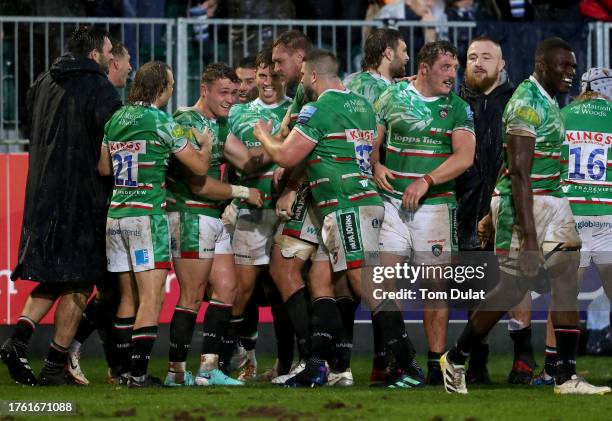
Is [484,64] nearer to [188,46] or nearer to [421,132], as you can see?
[421,132]

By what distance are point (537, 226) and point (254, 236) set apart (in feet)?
7.44

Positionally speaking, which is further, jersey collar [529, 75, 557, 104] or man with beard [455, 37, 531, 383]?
man with beard [455, 37, 531, 383]

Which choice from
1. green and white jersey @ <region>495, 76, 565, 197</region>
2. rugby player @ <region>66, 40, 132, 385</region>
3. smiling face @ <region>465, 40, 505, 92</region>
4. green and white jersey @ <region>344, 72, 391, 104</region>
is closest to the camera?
green and white jersey @ <region>495, 76, 565, 197</region>

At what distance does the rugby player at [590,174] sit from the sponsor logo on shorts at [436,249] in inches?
40.0

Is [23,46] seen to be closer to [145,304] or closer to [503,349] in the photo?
[145,304]

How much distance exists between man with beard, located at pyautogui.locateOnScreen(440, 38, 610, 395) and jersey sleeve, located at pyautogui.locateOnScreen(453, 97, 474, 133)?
58 cm

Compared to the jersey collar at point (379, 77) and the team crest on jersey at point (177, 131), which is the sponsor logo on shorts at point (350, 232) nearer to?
the team crest on jersey at point (177, 131)

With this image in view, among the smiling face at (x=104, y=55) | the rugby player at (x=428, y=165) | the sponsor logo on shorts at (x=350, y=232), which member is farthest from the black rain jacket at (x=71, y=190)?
the rugby player at (x=428, y=165)

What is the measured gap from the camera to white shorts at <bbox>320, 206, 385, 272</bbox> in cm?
962

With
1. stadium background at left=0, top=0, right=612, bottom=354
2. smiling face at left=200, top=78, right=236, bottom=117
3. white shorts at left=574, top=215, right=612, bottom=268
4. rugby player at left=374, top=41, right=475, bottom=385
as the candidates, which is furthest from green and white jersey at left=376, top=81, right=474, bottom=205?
stadium background at left=0, top=0, right=612, bottom=354

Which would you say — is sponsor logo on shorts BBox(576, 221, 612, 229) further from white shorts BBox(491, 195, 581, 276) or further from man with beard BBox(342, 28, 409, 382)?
man with beard BBox(342, 28, 409, 382)

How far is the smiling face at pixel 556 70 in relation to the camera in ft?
31.1

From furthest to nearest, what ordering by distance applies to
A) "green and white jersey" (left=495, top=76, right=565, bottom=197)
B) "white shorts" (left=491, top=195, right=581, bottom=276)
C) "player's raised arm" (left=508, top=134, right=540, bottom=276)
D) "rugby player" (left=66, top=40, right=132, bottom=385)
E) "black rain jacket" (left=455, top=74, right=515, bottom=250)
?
"black rain jacket" (left=455, top=74, right=515, bottom=250)
"rugby player" (left=66, top=40, right=132, bottom=385)
"white shorts" (left=491, top=195, right=581, bottom=276)
"green and white jersey" (left=495, top=76, right=565, bottom=197)
"player's raised arm" (left=508, top=134, right=540, bottom=276)

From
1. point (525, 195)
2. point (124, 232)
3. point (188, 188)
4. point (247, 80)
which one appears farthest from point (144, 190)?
point (525, 195)
